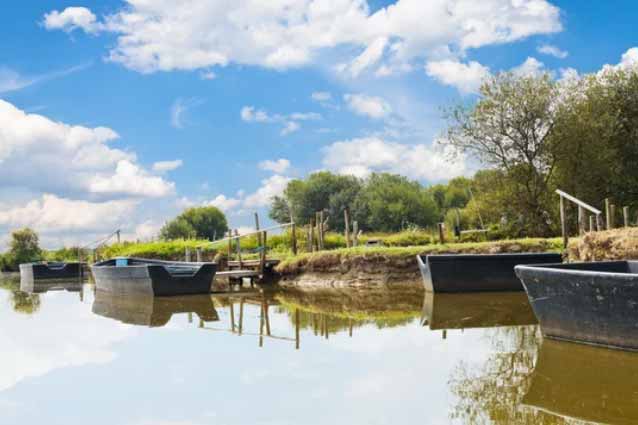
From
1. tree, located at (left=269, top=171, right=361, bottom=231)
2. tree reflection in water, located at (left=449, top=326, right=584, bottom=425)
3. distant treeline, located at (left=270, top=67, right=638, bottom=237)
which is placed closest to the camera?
tree reflection in water, located at (left=449, top=326, right=584, bottom=425)

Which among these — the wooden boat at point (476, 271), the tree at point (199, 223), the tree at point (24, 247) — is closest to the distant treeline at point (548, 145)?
the wooden boat at point (476, 271)

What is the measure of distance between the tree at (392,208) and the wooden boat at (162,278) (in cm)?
4720

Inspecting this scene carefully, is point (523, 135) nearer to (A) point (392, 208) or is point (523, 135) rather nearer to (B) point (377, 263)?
(B) point (377, 263)

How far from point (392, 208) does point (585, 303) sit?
5931 cm

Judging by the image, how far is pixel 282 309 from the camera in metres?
15.4

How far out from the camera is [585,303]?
798 centimetres

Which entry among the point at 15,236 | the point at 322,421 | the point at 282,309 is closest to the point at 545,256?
the point at 282,309

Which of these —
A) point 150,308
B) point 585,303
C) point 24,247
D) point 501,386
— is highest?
point 24,247

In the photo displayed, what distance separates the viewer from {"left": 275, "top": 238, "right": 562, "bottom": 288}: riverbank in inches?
798

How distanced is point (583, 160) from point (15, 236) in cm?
4163

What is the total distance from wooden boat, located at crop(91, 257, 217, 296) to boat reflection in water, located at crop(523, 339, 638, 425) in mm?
12754

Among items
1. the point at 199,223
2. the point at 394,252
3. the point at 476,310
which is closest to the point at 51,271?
the point at 394,252

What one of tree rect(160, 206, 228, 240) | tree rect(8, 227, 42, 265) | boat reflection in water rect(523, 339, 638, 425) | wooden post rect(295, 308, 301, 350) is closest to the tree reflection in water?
boat reflection in water rect(523, 339, 638, 425)

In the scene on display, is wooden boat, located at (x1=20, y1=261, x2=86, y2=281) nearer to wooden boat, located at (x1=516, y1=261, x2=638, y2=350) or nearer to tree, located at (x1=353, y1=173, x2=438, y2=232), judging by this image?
wooden boat, located at (x1=516, y1=261, x2=638, y2=350)
